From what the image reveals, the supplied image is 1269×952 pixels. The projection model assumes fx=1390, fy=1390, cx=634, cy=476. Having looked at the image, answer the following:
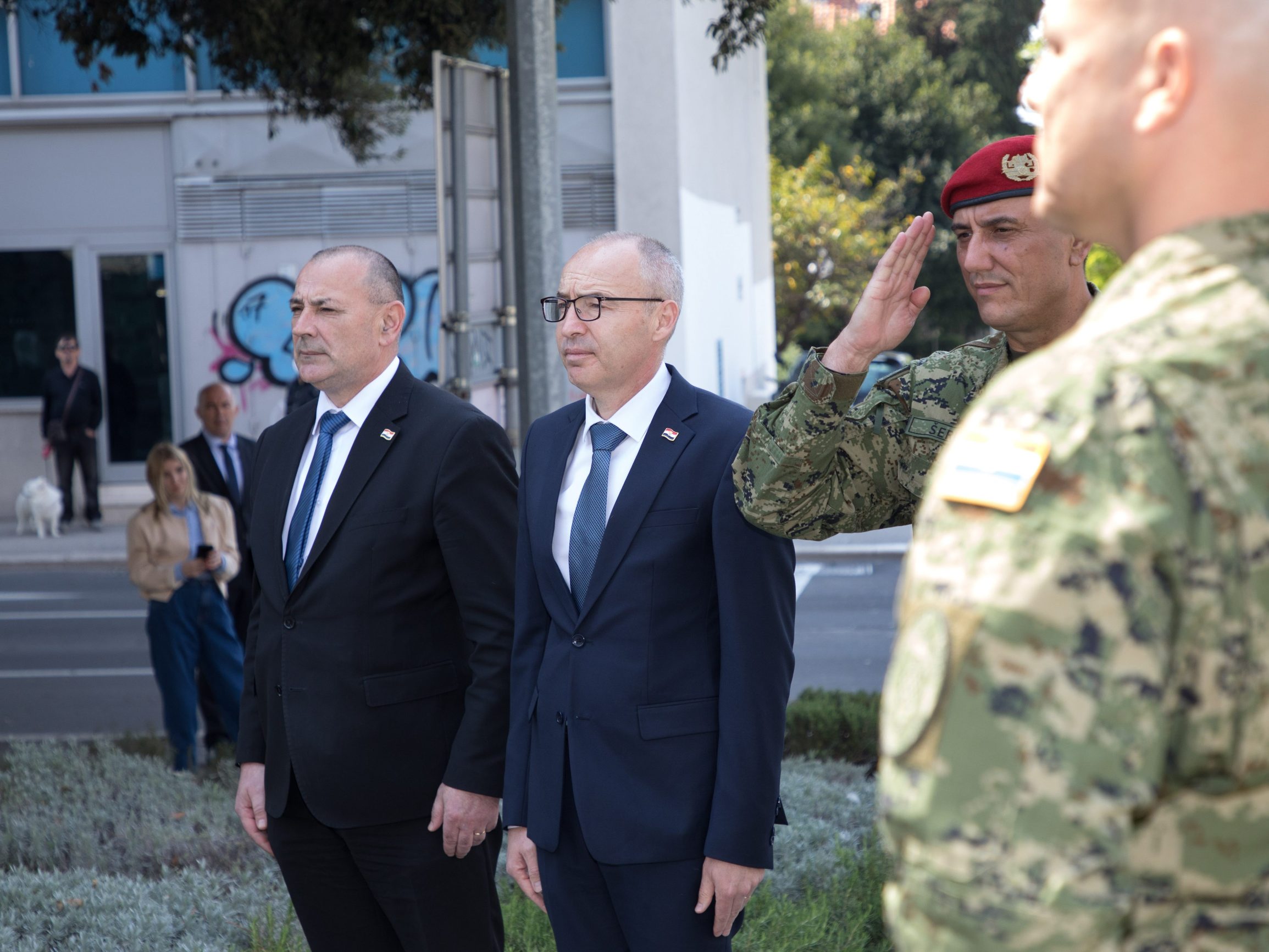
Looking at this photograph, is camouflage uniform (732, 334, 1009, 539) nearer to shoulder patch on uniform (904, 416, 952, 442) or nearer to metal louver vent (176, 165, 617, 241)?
shoulder patch on uniform (904, 416, 952, 442)

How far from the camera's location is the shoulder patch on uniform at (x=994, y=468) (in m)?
1.13

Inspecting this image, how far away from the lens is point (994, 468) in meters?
1.15

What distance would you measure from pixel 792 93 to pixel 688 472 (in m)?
39.4

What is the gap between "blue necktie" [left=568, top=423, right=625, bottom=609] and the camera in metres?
2.88

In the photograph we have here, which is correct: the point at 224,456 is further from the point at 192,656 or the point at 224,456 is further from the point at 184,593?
the point at 192,656

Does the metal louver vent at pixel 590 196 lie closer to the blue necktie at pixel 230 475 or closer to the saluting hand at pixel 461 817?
the blue necktie at pixel 230 475

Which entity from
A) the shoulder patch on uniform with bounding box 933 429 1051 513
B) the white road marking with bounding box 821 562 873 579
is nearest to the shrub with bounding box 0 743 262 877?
the shoulder patch on uniform with bounding box 933 429 1051 513

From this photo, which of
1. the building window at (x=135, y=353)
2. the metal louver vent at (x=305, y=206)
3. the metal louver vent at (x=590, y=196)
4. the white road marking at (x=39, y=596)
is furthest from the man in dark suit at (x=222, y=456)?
the building window at (x=135, y=353)

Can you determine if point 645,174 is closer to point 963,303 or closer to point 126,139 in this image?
point 126,139

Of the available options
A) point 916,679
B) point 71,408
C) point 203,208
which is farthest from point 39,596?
point 916,679

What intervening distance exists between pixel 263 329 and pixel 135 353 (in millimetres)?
1774

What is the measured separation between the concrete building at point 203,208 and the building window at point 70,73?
2 centimetres

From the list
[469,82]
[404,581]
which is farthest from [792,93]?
[404,581]

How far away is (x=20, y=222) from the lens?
17.2 m
